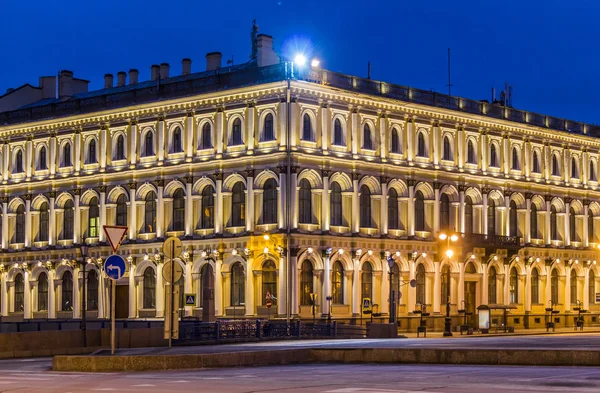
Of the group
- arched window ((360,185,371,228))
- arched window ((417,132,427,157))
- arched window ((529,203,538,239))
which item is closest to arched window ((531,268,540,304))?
arched window ((529,203,538,239))

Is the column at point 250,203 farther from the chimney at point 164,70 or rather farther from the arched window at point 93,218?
the chimney at point 164,70

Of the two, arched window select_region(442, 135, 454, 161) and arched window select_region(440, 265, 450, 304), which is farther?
arched window select_region(442, 135, 454, 161)

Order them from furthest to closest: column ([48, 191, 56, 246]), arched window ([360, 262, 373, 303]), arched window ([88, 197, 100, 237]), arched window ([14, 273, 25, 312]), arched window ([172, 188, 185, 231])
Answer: arched window ([14, 273, 25, 312]) → column ([48, 191, 56, 246]) → arched window ([88, 197, 100, 237]) → arched window ([172, 188, 185, 231]) → arched window ([360, 262, 373, 303])

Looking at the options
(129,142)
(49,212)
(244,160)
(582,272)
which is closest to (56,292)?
(49,212)

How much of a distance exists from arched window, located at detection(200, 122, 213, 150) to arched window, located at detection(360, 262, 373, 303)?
11661 mm

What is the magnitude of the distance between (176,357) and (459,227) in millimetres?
51428

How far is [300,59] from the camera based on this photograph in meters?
72.4

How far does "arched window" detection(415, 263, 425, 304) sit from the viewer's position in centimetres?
7894

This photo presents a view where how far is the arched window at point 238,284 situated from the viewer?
73.2 metres

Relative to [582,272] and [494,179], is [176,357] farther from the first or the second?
[582,272]

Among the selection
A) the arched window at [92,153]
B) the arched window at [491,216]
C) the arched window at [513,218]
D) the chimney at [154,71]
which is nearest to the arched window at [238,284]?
the arched window at [92,153]

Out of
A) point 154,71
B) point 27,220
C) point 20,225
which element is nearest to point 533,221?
point 154,71

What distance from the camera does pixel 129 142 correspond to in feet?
262

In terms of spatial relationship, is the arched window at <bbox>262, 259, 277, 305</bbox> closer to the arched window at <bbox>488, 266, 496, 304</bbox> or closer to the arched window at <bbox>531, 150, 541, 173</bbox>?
the arched window at <bbox>488, 266, 496, 304</bbox>
